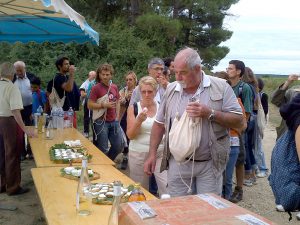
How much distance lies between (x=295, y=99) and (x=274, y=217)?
3093mm

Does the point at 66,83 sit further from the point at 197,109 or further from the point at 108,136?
the point at 197,109

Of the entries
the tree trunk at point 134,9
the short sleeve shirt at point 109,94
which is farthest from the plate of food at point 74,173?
the tree trunk at point 134,9

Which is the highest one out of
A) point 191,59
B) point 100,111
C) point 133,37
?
point 133,37

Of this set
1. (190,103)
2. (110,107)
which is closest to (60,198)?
(190,103)

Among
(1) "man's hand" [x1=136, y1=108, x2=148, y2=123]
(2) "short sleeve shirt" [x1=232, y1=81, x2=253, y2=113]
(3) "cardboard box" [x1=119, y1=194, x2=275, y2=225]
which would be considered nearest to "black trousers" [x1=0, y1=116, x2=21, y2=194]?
(1) "man's hand" [x1=136, y1=108, x2=148, y2=123]

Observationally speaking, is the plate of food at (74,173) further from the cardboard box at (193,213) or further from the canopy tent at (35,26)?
the canopy tent at (35,26)

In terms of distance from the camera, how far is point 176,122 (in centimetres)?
281

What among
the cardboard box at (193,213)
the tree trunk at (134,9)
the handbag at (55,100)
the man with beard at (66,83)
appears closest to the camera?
the cardboard box at (193,213)

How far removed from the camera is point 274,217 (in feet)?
15.3

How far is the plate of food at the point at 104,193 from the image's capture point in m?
2.48

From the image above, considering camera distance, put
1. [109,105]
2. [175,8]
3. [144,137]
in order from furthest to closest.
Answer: [175,8] < [109,105] < [144,137]

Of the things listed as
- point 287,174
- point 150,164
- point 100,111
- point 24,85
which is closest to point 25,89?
point 24,85

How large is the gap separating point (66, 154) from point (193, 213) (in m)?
2.42

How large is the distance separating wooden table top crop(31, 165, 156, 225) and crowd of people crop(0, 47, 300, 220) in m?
0.36
